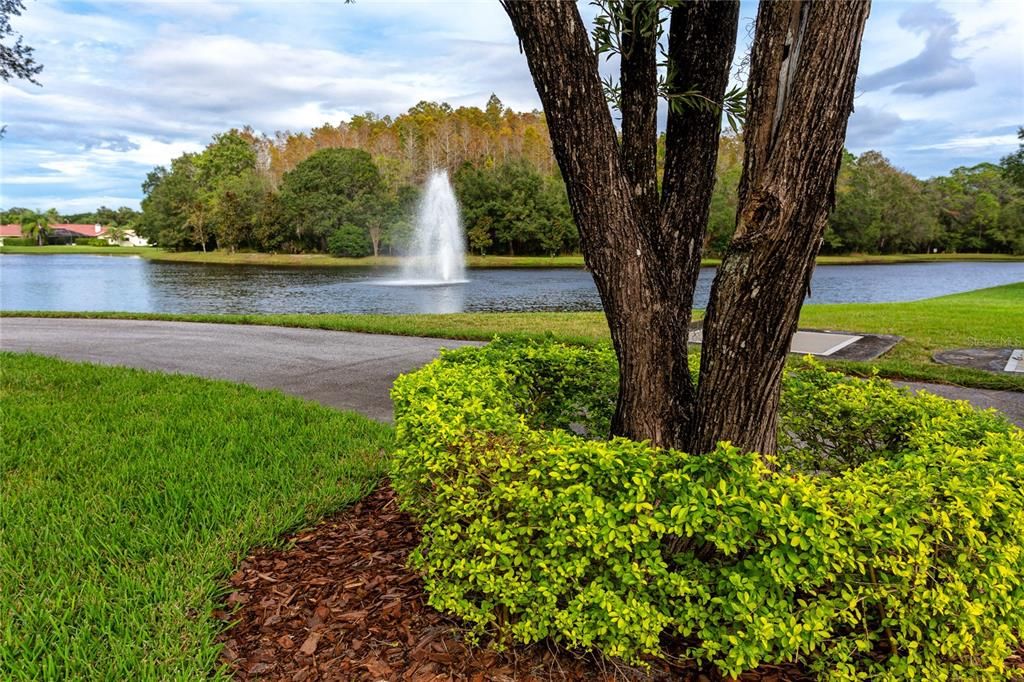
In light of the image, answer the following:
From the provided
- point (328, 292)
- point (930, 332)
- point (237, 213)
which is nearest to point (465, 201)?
point (237, 213)

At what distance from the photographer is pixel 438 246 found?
36.6m

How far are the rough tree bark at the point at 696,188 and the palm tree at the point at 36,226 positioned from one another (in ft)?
367

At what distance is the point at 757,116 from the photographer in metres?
2.08

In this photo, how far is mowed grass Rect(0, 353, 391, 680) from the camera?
7.47ft

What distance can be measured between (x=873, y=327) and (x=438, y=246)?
2852cm

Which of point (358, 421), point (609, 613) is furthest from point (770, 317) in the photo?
point (358, 421)

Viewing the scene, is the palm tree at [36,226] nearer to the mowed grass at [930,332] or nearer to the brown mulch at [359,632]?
the mowed grass at [930,332]

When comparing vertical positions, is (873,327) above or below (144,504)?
above

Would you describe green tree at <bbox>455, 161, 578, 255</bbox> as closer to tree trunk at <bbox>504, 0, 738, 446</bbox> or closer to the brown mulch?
tree trunk at <bbox>504, 0, 738, 446</bbox>

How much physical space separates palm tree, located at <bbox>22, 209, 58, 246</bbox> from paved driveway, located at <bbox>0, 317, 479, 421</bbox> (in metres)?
99.0

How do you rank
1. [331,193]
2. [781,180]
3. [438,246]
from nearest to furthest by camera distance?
[781,180]
[438,246]
[331,193]

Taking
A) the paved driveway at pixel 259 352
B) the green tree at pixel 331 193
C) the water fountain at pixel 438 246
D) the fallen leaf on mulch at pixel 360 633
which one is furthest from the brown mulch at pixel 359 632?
the green tree at pixel 331 193

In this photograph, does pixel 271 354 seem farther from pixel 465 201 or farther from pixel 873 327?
pixel 465 201

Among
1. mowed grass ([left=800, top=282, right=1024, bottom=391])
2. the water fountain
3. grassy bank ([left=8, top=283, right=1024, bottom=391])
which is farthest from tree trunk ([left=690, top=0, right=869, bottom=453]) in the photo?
the water fountain
